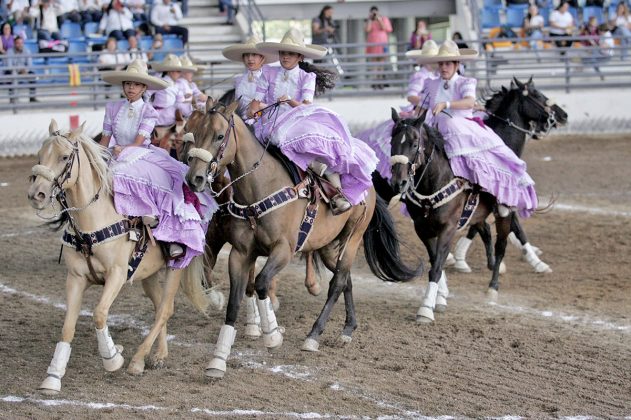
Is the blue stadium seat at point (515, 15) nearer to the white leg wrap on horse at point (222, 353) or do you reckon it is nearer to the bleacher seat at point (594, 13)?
the bleacher seat at point (594, 13)

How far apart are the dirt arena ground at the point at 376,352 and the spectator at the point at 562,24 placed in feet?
40.0

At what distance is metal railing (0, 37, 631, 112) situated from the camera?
2095 cm

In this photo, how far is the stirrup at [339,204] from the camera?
874cm

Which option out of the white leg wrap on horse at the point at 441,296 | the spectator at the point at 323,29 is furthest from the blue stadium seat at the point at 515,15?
the white leg wrap on horse at the point at 441,296

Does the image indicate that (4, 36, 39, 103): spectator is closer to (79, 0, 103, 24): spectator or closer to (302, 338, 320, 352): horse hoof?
(79, 0, 103, 24): spectator

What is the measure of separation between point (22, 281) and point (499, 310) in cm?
471

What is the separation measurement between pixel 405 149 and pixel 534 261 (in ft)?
9.92

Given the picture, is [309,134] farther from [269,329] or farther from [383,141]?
[383,141]

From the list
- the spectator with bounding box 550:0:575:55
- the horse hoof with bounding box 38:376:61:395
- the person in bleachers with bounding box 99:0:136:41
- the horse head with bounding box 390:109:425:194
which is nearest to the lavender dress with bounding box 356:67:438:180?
the horse head with bounding box 390:109:425:194

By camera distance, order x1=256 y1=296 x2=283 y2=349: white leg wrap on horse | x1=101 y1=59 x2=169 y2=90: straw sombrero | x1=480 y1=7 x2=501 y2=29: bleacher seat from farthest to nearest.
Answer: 1. x1=480 y1=7 x2=501 y2=29: bleacher seat
2. x1=101 y1=59 x2=169 y2=90: straw sombrero
3. x1=256 y1=296 x2=283 y2=349: white leg wrap on horse

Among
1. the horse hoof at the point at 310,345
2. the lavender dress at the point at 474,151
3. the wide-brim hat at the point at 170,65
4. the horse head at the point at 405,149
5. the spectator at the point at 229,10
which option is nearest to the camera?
the horse hoof at the point at 310,345

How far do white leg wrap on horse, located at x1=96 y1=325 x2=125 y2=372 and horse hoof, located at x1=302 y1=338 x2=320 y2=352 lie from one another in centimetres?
155

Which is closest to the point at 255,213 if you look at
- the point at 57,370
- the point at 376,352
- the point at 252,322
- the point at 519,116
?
the point at 252,322

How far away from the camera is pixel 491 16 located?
25766mm
